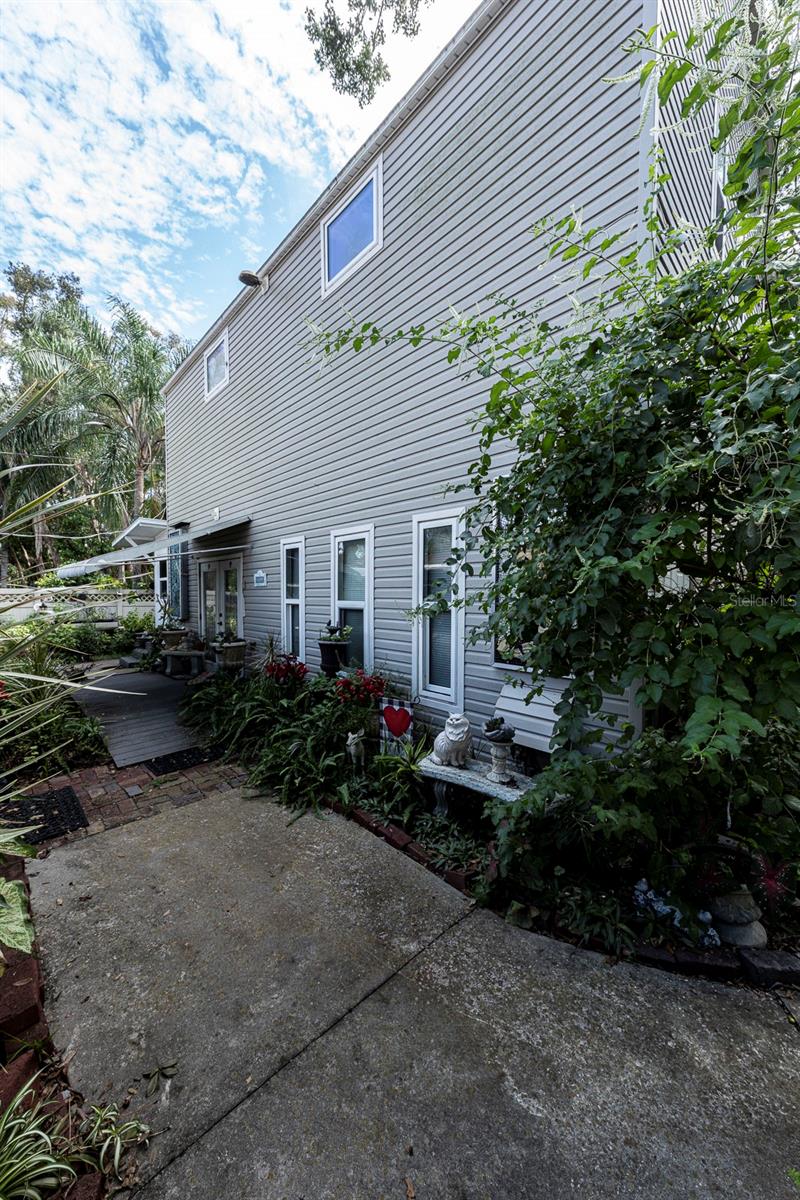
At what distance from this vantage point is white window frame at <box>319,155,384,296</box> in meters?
4.98

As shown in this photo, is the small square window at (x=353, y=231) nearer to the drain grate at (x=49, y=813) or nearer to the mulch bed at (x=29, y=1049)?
the drain grate at (x=49, y=813)

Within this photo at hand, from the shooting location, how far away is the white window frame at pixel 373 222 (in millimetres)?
4984

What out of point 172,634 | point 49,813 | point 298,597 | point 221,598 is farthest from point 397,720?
point 172,634

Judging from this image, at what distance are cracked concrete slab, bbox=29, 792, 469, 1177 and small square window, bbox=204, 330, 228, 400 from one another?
25.9 feet

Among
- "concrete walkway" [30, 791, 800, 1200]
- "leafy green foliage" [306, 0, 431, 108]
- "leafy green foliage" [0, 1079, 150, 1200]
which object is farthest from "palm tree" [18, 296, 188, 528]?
"leafy green foliage" [0, 1079, 150, 1200]

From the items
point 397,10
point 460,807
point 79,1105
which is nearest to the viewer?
point 79,1105

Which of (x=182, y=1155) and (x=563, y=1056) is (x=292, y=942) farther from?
(x=563, y=1056)

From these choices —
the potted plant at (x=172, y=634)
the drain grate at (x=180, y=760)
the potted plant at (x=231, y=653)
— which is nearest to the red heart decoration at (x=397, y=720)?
the drain grate at (x=180, y=760)

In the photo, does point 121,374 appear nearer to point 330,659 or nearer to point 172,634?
point 172,634

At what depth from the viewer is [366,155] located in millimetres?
5047

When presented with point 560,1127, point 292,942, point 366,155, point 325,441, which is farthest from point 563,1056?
point 366,155

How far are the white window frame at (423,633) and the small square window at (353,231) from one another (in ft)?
10.8

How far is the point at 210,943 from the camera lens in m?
2.39

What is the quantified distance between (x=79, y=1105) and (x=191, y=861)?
1606 mm
